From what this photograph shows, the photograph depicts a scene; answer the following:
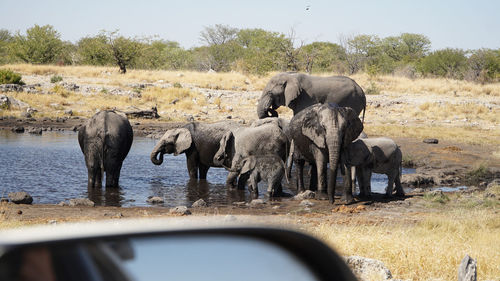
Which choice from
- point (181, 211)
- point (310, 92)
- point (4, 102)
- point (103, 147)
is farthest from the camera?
point (4, 102)

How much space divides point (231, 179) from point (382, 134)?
37.4ft

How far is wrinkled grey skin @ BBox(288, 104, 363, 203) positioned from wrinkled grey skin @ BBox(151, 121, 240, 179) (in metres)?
2.29

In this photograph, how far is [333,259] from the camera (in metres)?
1.28

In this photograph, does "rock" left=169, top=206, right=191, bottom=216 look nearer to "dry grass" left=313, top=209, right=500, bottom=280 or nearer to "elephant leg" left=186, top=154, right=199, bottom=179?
"dry grass" left=313, top=209, right=500, bottom=280

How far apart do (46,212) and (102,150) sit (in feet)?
9.65

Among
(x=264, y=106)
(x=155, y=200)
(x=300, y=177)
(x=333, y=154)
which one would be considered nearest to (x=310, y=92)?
(x=264, y=106)

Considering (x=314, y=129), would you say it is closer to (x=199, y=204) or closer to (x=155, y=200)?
(x=199, y=204)

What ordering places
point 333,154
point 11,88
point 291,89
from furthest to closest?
point 11,88 → point 291,89 → point 333,154

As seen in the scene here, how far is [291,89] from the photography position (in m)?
15.5

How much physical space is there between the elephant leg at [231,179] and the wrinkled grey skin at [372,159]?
2364 mm

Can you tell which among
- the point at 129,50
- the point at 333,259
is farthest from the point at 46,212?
the point at 129,50

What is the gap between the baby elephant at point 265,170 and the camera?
10.8 m

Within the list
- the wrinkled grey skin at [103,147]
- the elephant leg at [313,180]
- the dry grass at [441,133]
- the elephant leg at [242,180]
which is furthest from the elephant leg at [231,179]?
the dry grass at [441,133]

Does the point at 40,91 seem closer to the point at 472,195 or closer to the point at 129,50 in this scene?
the point at 129,50
